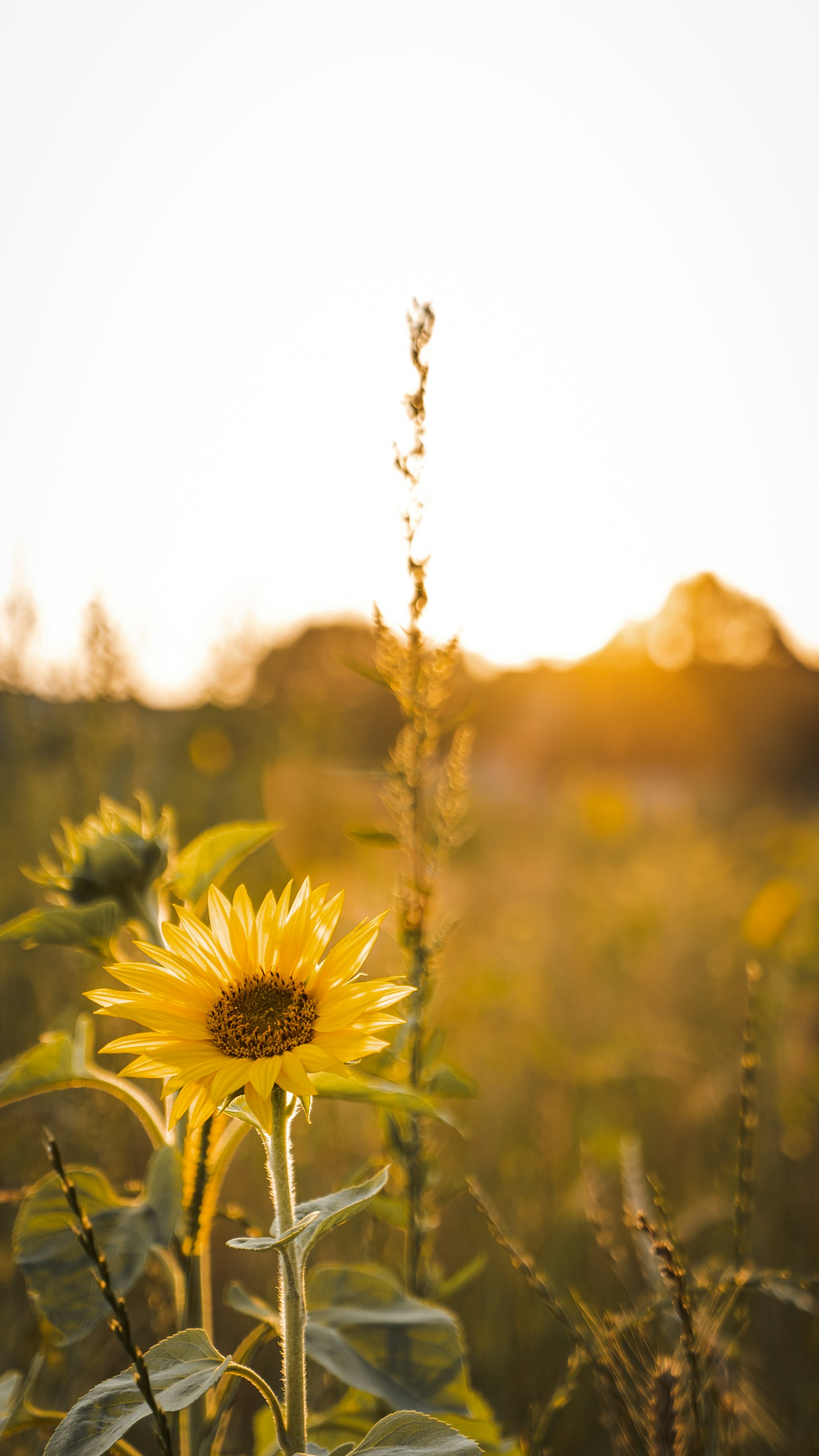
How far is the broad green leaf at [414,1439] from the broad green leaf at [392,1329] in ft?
0.37

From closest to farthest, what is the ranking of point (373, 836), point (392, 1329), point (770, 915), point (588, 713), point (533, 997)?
point (392, 1329) < point (373, 836) < point (770, 915) < point (533, 997) < point (588, 713)

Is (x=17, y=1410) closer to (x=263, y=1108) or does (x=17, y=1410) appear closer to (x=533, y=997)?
(x=263, y=1108)

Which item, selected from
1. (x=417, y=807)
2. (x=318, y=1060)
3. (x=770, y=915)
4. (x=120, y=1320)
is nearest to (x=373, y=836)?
(x=417, y=807)

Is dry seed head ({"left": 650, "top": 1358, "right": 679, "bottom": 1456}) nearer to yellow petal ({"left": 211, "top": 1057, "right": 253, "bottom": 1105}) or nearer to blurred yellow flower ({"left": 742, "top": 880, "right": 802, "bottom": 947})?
yellow petal ({"left": 211, "top": 1057, "right": 253, "bottom": 1105})

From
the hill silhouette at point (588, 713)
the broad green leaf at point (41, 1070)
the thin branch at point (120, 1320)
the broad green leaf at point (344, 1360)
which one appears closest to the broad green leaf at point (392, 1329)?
the broad green leaf at point (344, 1360)

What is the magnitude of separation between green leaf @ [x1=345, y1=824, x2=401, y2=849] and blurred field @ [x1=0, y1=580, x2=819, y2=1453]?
8 cm

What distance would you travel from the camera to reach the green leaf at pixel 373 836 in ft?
3.04

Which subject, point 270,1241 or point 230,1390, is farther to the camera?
point 230,1390

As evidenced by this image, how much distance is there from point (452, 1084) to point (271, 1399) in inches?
12.2

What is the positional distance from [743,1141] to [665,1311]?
196 mm

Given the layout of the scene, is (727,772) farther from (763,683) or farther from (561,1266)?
(561,1266)

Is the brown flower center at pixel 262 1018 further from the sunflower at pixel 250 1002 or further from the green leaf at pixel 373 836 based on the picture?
the green leaf at pixel 373 836

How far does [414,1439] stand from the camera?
0.54m

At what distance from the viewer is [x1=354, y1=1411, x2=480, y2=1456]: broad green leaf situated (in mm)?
507
